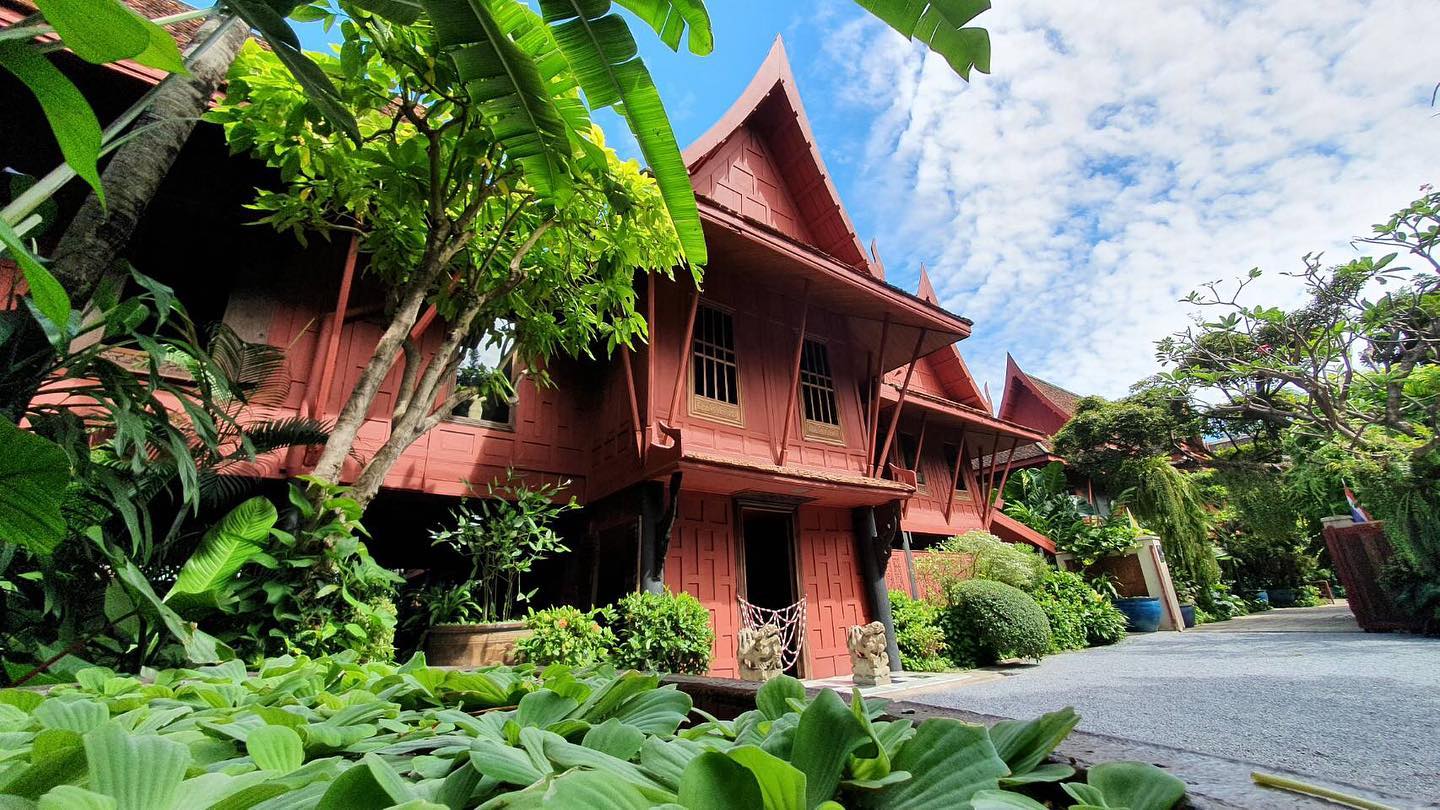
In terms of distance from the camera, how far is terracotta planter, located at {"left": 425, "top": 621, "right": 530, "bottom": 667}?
14.7ft

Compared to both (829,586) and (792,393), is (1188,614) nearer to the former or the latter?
(829,586)

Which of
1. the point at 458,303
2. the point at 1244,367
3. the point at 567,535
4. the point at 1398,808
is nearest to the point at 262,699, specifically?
the point at 1398,808

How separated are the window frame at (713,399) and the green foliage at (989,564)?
4365 millimetres

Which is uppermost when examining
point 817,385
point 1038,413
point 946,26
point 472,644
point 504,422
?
point 1038,413

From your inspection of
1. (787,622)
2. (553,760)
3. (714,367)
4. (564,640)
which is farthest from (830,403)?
(553,760)

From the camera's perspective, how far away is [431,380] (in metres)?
3.63

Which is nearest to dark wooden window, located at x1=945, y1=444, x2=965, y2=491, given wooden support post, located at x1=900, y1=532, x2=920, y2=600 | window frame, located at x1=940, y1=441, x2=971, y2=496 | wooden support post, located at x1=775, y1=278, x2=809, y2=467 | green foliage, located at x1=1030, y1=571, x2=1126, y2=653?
window frame, located at x1=940, y1=441, x2=971, y2=496

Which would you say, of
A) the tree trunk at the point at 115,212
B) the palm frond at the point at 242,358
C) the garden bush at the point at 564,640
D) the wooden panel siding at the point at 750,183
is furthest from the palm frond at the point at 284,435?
the wooden panel siding at the point at 750,183

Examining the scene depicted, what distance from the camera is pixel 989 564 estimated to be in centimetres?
897

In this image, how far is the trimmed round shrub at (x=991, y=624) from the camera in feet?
24.3

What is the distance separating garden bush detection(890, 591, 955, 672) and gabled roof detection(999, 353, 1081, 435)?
9.81 metres

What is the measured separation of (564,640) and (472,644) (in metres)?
0.71

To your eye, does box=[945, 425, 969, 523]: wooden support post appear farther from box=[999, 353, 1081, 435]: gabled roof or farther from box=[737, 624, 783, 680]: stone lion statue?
box=[737, 624, 783, 680]: stone lion statue

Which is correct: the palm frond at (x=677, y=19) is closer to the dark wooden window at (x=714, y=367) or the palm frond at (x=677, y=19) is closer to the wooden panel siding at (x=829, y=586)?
the dark wooden window at (x=714, y=367)
